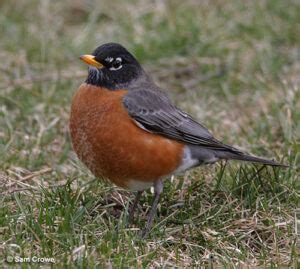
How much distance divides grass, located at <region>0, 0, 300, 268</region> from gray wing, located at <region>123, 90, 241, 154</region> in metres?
0.35

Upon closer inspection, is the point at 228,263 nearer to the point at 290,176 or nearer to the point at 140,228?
the point at 140,228

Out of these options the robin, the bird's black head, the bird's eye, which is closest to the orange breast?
the robin

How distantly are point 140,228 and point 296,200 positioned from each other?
123 centimetres

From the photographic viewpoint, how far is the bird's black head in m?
5.83

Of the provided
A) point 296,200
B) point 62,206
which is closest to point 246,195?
point 296,200

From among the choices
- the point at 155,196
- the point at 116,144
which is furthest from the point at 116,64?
the point at 155,196

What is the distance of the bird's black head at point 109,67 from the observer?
230 inches

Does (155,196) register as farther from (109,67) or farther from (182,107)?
(182,107)

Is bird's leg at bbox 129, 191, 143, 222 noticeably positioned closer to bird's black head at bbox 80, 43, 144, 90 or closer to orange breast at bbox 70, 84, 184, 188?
orange breast at bbox 70, 84, 184, 188

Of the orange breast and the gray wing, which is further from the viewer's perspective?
the gray wing

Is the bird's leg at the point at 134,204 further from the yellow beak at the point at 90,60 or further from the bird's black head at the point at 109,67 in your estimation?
the yellow beak at the point at 90,60

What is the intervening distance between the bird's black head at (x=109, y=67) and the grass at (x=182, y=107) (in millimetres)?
781

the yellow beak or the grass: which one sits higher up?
the yellow beak

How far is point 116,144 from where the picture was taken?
5418 mm
